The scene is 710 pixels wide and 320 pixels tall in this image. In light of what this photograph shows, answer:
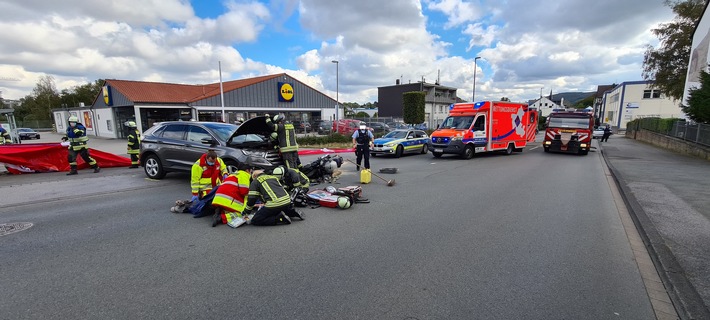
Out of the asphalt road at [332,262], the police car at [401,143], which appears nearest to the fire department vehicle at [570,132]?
→ the police car at [401,143]

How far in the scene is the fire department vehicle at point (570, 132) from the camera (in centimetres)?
1684

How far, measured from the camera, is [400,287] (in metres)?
3.37

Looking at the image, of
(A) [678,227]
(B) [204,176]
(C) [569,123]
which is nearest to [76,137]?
(B) [204,176]

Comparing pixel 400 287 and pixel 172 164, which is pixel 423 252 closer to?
pixel 400 287

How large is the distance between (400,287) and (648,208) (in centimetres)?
592

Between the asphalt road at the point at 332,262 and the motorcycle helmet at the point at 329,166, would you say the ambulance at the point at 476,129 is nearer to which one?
the motorcycle helmet at the point at 329,166

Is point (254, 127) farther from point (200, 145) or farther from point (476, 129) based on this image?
point (476, 129)

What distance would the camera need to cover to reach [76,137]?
32.5 feet

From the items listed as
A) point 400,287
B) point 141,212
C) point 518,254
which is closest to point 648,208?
point 518,254

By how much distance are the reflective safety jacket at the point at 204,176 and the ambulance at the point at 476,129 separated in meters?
10.9

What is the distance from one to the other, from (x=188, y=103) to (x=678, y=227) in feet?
108

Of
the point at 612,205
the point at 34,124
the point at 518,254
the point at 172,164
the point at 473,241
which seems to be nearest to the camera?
the point at 518,254

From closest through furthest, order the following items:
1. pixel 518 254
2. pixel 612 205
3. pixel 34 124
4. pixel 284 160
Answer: pixel 518 254 → pixel 612 205 → pixel 284 160 → pixel 34 124

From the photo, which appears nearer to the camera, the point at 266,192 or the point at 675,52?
the point at 266,192
